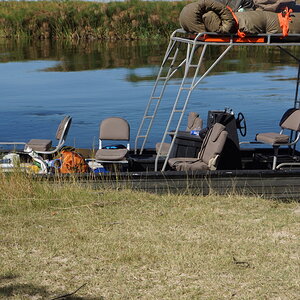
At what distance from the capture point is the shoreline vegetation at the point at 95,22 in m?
45.4

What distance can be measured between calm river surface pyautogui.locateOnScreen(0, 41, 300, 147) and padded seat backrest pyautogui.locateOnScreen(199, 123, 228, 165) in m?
2.56

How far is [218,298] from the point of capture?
637 cm

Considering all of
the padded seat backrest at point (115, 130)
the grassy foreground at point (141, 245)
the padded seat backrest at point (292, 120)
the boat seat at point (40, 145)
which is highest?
the padded seat backrest at point (292, 120)

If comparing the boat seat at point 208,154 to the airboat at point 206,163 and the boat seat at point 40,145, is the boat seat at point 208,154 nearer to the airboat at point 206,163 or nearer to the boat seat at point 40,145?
the airboat at point 206,163

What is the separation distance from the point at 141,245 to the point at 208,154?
3.21 m

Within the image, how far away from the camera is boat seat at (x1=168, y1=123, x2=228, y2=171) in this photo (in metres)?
10.5

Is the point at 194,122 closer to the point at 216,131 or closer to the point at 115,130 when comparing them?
the point at 115,130

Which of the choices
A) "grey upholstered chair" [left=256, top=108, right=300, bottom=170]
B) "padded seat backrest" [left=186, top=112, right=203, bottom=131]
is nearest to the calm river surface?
"padded seat backrest" [left=186, top=112, right=203, bottom=131]

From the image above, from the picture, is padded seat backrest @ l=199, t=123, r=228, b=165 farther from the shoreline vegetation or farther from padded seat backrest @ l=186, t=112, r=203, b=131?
the shoreline vegetation

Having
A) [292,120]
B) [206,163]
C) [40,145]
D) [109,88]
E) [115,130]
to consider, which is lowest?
[109,88]

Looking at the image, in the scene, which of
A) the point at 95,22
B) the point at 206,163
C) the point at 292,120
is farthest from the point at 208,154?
the point at 95,22

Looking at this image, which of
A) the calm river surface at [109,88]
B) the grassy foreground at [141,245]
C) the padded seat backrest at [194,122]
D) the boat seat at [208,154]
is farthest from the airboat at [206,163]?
the calm river surface at [109,88]

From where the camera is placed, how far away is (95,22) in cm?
4691

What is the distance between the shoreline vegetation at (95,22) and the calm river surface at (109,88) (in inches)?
123
